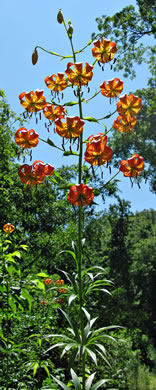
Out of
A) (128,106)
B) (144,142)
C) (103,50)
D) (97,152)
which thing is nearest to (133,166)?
(97,152)

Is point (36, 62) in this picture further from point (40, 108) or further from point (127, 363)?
point (127, 363)

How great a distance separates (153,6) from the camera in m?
8.15

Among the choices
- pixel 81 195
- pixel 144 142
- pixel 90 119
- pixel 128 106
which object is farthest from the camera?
pixel 144 142

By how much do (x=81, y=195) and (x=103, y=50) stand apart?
0.77 metres

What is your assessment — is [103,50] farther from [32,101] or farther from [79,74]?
[32,101]

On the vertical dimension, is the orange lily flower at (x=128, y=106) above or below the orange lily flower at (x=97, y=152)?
above

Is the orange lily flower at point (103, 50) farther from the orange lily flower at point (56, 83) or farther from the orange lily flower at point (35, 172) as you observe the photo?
the orange lily flower at point (35, 172)

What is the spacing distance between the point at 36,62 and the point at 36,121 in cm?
33

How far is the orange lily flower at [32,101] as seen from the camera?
181cm

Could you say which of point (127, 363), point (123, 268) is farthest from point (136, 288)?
point (127, 363)

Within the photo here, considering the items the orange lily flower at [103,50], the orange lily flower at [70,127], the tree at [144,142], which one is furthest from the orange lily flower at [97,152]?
the tree at [144,142]

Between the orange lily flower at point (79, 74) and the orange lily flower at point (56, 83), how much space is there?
131mm

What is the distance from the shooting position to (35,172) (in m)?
1.61

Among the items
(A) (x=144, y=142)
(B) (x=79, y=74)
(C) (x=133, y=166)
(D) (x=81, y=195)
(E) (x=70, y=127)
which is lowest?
(D) (x=81, y=195)
